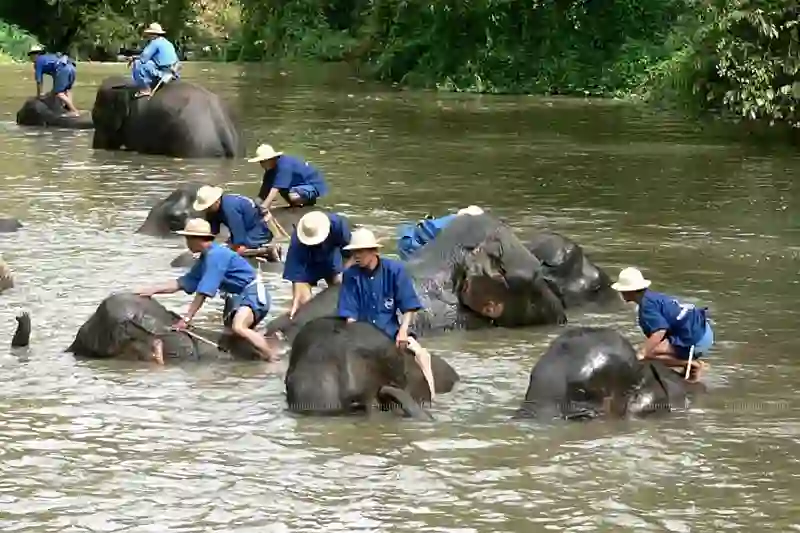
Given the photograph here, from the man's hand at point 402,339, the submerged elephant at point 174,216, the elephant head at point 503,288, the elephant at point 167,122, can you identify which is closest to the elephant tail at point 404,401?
the man's hand at point 402,339

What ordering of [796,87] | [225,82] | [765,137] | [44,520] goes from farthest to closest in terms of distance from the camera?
[225,82] → [765,137] → [796,87] → [44,520]

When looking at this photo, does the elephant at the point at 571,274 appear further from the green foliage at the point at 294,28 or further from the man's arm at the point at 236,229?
the green foliage at the point at 294,28

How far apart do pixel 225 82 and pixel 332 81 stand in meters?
3.02

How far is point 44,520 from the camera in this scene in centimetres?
752

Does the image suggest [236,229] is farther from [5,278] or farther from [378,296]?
[378,296]

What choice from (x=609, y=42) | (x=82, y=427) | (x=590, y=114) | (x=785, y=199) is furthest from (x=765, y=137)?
(x=82, y=427)

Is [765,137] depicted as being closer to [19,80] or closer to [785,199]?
[785,199]

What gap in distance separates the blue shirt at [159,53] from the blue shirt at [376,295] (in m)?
13.1

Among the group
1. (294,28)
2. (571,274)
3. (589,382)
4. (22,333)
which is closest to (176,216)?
(571,274)

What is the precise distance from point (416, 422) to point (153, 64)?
46.4 ft

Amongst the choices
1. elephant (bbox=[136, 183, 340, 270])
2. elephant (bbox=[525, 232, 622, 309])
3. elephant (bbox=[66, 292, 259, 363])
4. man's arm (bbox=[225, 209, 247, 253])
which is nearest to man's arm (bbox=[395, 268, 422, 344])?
elephant (bbox=[66, 292, 259, 363])

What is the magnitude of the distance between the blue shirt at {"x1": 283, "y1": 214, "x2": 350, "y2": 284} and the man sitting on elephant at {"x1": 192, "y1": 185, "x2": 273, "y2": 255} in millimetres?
1302

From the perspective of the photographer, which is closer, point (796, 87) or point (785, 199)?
point (785, 199)

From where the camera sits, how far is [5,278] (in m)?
12.9
